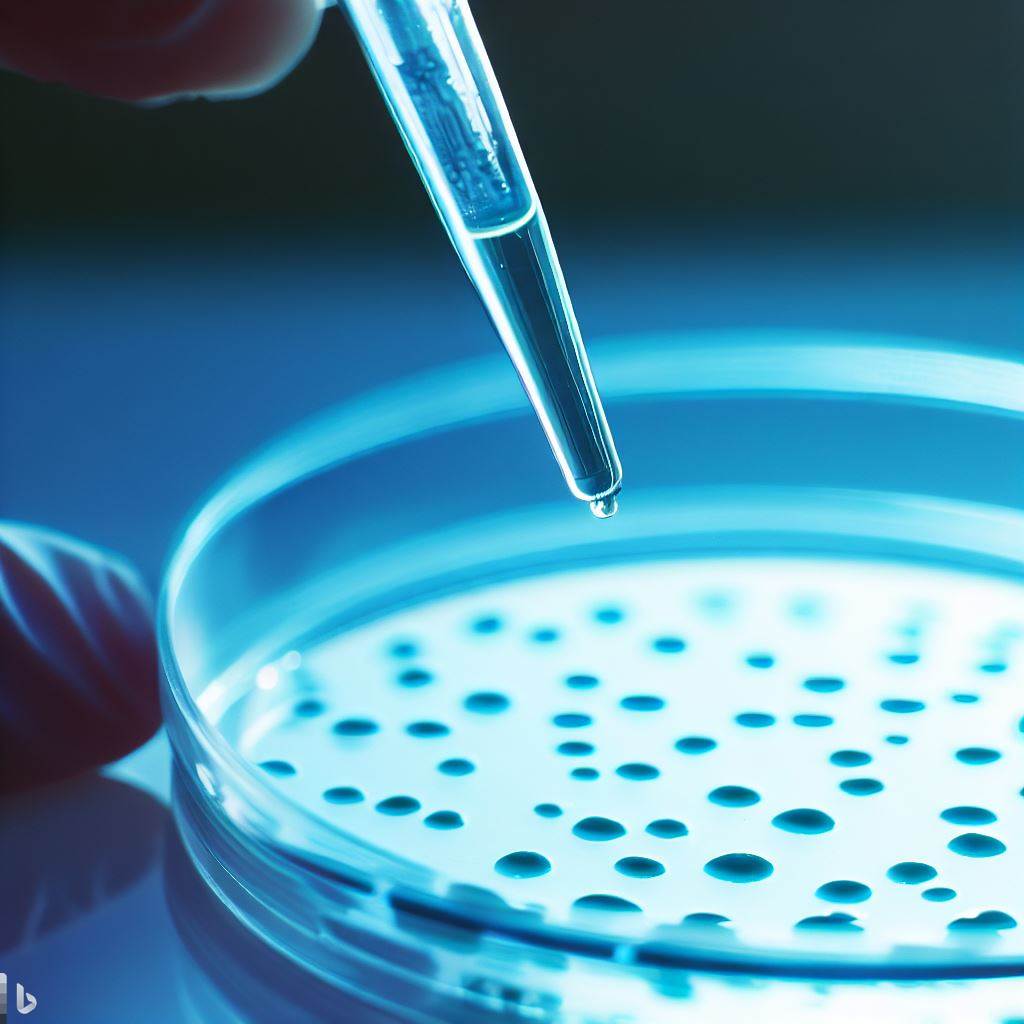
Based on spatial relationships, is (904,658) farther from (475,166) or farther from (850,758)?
(475,166)

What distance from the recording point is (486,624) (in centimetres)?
66

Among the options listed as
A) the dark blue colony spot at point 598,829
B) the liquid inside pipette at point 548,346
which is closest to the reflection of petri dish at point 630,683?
the dark blue colony spot at point 598,829

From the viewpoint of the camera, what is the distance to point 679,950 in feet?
1.02

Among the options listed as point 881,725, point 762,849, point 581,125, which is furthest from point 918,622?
point 581,125

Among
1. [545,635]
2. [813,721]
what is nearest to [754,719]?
[813,721]

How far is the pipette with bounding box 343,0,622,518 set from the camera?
422 millimetres

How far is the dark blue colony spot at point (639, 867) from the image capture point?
45cm

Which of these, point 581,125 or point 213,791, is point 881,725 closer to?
point 213,791

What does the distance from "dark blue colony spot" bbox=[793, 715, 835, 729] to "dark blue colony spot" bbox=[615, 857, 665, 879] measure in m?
0.12

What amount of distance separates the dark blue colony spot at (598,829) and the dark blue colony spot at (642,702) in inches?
3.8

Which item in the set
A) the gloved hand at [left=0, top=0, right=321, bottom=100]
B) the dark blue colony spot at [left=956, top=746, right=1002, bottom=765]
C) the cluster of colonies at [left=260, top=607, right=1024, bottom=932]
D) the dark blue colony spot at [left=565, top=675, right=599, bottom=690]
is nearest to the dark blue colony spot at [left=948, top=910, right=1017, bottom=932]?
the cluster of colonies at [left=260, top=607, right=1024, bottom=932]

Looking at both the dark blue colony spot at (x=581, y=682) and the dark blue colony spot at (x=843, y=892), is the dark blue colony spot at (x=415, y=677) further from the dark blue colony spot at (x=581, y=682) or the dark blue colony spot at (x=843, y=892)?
the dark blue colony spot at (x=843, y=892)

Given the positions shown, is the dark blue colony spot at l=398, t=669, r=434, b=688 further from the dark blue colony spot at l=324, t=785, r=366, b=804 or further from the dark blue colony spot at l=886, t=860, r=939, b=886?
the dark blue colony spot at l=886, t=860, r=939, b=886

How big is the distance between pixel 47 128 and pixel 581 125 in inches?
17.9
